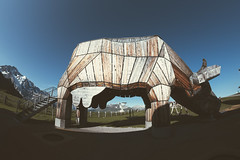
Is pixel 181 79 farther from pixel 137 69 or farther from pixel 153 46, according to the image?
pixel 137 69

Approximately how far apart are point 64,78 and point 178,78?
8.46 meters

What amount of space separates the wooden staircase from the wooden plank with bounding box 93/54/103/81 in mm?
5981

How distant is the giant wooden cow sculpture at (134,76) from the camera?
22.5 ft

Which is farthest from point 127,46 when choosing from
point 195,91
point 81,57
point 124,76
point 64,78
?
point 195,91

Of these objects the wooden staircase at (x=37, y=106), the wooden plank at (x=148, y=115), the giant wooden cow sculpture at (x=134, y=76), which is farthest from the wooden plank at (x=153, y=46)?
the wooden staircase at (x=37, y=106)

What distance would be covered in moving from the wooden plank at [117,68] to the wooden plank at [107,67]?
0.22 m

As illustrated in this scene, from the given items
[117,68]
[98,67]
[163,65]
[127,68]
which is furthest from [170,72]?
[98,67]

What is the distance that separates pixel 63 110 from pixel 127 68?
5.83 meters

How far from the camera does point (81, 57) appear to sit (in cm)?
862

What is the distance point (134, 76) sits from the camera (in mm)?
7387

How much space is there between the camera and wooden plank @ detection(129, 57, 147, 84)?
7338mm

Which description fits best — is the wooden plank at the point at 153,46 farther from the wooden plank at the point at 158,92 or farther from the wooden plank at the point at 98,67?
the wooden plank at the point at 98,67

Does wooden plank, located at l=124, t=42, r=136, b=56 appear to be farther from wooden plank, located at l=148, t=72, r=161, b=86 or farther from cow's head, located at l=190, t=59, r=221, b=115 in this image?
cow's head, located at l=190, t=59, r=221, b=115

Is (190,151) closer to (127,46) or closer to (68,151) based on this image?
(68,151)
